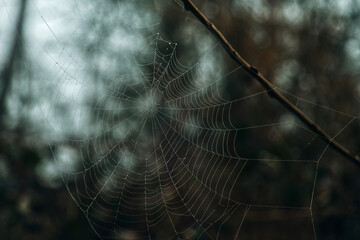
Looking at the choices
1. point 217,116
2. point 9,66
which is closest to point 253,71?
point 217,116

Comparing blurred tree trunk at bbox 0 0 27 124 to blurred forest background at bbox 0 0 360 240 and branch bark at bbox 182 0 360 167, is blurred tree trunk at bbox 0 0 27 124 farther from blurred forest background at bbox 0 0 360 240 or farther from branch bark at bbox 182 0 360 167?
branch bark at bbox 182 0 360 167

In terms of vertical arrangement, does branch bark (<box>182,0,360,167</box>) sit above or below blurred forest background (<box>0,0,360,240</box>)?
below

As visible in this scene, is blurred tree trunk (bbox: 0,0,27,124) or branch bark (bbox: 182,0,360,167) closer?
branch bark (bbox: 182,0,360,167)

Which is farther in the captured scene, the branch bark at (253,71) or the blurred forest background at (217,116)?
the blurred forest background at (217,116)

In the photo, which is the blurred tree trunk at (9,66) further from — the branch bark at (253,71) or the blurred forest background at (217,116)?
the branch bark at (253,71)

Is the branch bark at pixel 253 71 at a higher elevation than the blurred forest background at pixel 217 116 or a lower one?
lower

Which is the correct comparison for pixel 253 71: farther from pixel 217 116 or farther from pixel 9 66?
pixel 9 66

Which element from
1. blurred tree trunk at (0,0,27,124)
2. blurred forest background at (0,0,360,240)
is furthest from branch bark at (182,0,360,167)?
blurred tree trunk at (0,0,27,124)

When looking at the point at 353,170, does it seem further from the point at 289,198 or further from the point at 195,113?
the point at 195,113

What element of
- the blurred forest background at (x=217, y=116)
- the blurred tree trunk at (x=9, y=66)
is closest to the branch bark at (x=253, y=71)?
the blurred forest background at (x=217, y=116)
